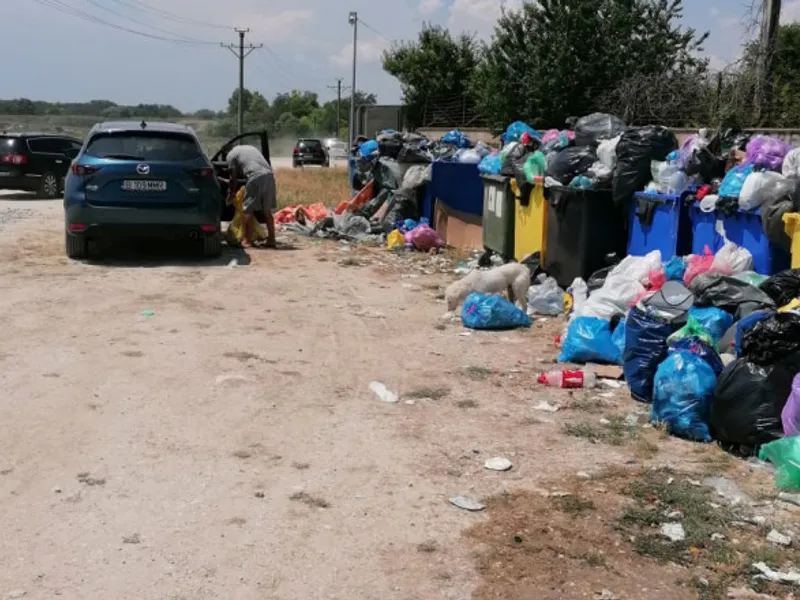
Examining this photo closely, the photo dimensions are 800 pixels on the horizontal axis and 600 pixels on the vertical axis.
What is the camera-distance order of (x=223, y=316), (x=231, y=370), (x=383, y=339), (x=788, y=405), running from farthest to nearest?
1. (x=223, y=316)
2. (x=383, y=339)
3. (x=231, y=370)
4. (x=788, y=405)

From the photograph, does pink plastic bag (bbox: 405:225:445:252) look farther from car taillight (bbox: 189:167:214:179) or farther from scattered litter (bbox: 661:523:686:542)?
scattered litter (bbox: 661:523:686:542)

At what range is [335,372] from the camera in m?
6.42

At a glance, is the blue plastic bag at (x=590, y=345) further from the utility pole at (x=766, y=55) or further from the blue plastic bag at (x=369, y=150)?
the utility pole at (x=766, y=55)

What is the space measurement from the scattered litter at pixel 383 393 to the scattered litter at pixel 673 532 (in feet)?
7.12

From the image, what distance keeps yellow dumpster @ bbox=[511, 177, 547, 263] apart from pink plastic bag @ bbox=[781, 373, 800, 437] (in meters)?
5.29

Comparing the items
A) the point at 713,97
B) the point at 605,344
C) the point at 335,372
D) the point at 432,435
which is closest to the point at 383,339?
the point at 335,372

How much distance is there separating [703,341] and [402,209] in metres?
8.92

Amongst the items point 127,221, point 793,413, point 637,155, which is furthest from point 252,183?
point 793,413

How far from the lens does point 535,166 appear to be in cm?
1019

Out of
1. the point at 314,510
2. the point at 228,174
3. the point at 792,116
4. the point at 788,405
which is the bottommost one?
the point at 314,510

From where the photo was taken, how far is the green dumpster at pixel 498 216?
36.0 ft

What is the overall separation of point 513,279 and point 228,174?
5.38m

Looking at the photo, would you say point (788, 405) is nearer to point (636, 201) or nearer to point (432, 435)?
point (432, 435)

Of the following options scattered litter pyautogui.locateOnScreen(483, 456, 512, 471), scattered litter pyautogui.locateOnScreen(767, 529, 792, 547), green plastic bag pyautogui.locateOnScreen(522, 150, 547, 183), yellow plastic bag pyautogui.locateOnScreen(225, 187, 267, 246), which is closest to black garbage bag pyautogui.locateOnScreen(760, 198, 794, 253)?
scattered litter pyautogui.locateOnScreen(483, 456, 512, 471)
